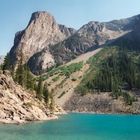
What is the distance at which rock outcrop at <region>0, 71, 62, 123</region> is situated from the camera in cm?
11544

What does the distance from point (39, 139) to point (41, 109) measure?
214 feet

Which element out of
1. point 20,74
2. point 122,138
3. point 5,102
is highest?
point 20,74

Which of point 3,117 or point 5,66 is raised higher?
point 5,66

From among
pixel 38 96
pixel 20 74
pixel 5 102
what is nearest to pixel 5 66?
pixel 20 74

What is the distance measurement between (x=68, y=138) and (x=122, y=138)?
45.0 feet

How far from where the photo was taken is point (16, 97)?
13050cm

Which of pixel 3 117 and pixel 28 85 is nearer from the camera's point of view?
pixel 3 117

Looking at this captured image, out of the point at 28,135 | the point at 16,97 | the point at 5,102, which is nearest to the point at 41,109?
the point at 16,97

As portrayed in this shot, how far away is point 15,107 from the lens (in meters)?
120

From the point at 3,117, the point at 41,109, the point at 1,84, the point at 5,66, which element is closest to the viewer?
the point at 3,117

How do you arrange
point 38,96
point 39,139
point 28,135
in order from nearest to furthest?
point 39,139, point 28,135, point 38,96

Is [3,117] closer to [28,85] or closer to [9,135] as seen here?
[9,135]

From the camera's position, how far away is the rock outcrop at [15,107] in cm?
11544

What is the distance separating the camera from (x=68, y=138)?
8212 centimetres
